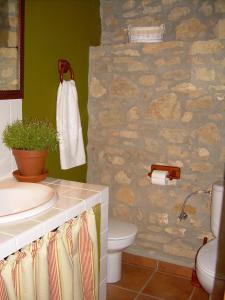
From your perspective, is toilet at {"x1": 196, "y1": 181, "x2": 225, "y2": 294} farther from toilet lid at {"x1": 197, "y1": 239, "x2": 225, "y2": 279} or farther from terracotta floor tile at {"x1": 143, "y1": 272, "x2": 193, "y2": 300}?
terracotta floor tile at {"x1": 143, "y1": 272, "x2": 193, "y2": 300}

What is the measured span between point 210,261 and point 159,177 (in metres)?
0.73

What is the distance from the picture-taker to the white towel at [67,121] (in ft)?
7.11

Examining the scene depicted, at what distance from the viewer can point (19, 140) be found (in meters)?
1.73

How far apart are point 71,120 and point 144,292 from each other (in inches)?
54.4

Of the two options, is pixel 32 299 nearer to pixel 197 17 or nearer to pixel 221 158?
pixel 221 158

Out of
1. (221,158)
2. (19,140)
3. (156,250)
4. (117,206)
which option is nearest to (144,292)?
(156,250)

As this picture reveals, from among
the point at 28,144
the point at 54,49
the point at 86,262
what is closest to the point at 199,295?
the point at 86,262

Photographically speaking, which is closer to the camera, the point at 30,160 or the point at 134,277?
the point at 30,160

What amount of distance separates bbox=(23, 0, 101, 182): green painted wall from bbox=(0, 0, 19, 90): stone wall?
11cm

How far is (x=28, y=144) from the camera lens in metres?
1.74

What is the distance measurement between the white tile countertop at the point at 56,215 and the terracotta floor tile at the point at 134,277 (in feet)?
2.82

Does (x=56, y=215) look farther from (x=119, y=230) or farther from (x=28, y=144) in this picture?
(x=119, y=230)

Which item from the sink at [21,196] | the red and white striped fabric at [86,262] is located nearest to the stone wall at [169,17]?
the sink at [21,196]

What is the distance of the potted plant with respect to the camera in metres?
1.73
